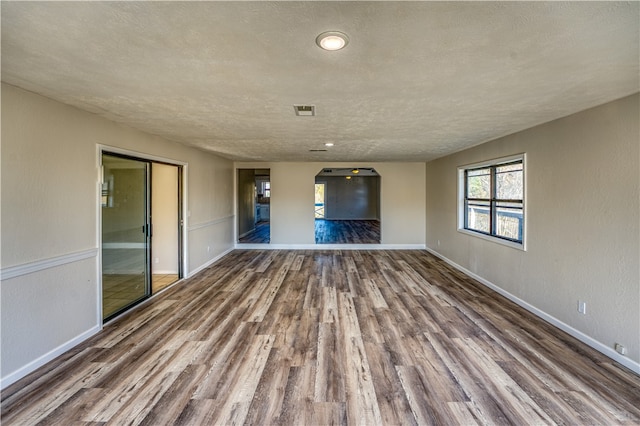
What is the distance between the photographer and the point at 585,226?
289 centimetres

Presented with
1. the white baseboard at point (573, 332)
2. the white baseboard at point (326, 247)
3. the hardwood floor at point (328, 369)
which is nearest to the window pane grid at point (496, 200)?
the white baseboard at point (573, 332)

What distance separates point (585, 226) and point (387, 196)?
5003 millimetres

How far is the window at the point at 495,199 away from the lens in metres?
4.06

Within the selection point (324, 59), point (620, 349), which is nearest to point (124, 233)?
point (324, 59)

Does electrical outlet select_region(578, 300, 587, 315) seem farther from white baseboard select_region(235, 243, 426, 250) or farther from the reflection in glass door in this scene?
the reflection in glass door

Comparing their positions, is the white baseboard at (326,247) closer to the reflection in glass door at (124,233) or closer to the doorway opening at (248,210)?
the doorway opening at (248,210)

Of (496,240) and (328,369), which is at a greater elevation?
(496,240)

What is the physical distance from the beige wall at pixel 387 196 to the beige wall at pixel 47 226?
4539mm

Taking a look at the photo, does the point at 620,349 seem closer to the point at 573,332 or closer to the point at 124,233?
the point at 573,332

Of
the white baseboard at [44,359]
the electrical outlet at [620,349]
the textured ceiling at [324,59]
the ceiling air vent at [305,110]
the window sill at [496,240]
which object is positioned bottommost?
the white baseboard at [44,359]

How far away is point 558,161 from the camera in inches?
127

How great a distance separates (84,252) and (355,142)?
3844 mm

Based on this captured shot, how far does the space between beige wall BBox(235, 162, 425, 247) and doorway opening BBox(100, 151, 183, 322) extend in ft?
10.1

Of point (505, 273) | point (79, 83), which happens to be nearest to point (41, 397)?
point (79, 83)
